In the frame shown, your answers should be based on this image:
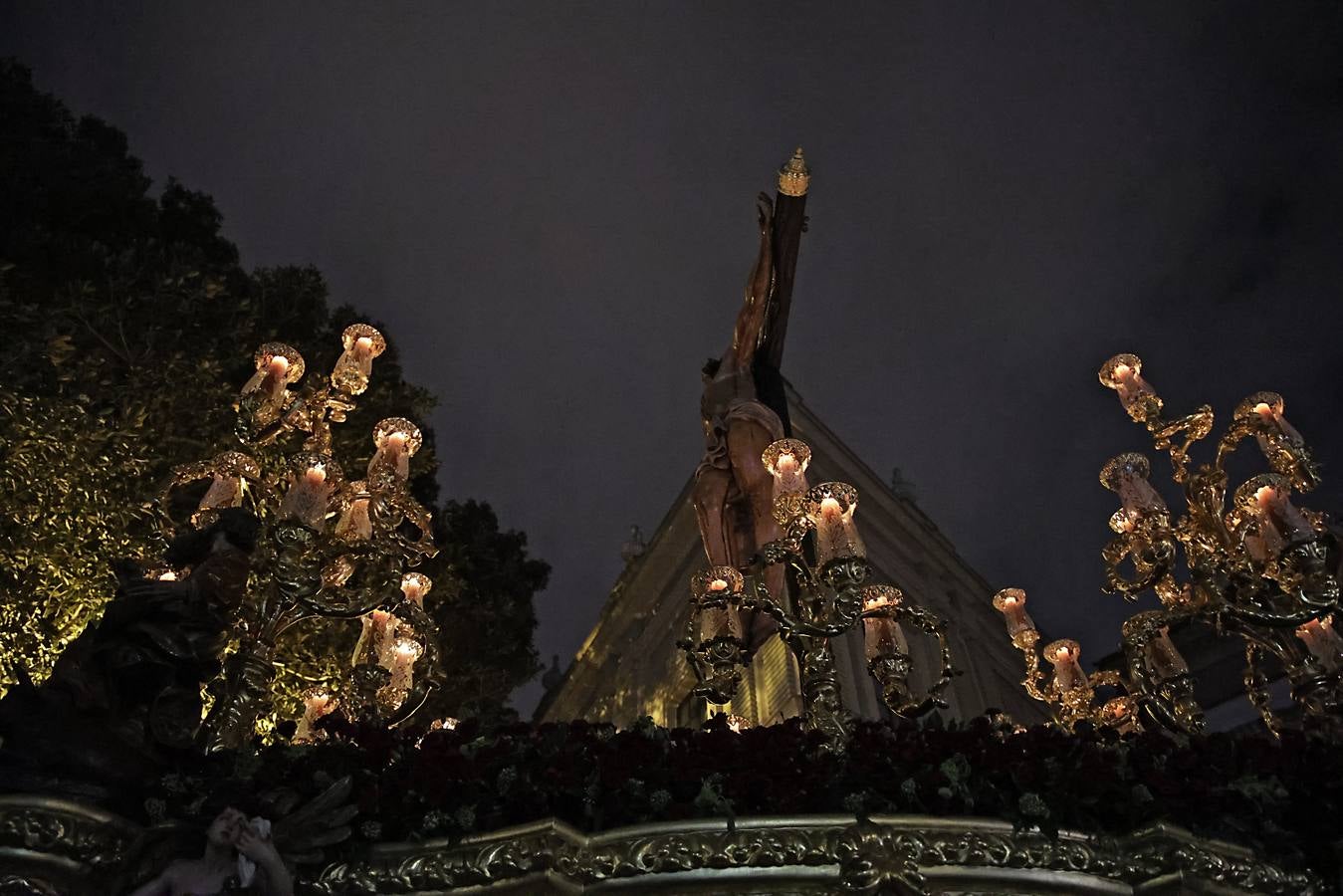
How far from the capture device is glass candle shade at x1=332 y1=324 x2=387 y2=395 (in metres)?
7.61

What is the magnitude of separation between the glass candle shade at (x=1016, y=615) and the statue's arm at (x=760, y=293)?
11.6ft

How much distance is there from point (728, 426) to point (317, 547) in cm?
434

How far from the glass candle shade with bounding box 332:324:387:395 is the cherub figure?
4.37 meters

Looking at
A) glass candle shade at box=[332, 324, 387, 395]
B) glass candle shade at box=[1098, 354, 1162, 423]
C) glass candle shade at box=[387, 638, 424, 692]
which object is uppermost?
glass candle shade at box=[1098, 354, 1162, 423]

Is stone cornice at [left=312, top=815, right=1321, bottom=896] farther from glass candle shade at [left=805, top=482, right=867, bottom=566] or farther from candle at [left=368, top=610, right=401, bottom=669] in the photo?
candle at [left=368, top=610, right=401, bottom=669]

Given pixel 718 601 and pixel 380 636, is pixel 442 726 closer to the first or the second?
pixel 380 636

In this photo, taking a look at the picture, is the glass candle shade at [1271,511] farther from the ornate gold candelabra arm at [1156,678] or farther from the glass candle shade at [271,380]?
the glass candle shade at [271,380]

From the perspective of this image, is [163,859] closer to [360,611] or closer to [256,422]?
[360,611]

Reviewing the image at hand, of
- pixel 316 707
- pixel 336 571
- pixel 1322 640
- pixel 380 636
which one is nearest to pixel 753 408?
pixel 380 636

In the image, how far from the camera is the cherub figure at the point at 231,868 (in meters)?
3.66

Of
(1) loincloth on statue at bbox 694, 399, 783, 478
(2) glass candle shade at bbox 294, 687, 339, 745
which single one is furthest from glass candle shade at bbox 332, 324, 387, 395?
(1) loincloth on statue at bbox 694, 399, 783, 478

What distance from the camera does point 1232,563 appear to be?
7039mm

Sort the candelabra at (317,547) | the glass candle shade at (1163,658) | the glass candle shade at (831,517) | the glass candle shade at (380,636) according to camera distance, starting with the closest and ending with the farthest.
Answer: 1. the candelabra at (317,547)
2. the glass candle shade at (831,517)
3. the glass candle shade at (1163,658)
4. the glass candle shade at (380,636)

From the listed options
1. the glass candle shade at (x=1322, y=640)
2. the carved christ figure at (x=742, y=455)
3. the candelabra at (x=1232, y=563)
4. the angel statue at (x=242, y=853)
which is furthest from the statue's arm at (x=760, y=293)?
the angel statue at (x=242, y=853)
